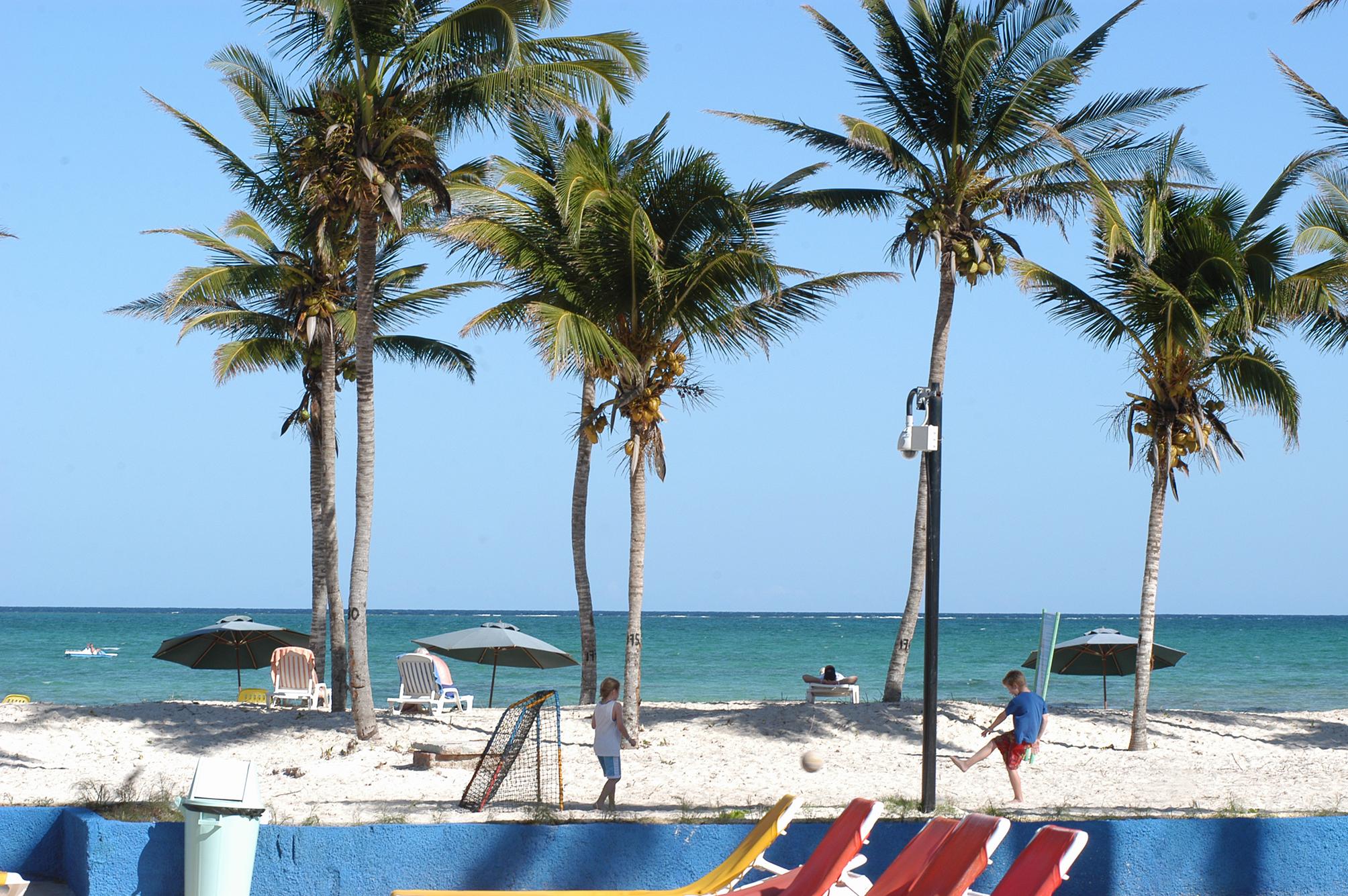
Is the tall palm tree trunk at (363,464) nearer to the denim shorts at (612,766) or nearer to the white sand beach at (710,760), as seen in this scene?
the white sand beach at (710,760)

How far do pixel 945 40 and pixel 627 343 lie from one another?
5622 mm

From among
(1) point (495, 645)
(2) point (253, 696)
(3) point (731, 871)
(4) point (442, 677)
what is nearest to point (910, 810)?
(3) point (731, 871)

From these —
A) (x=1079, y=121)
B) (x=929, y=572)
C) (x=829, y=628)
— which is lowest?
(x=829, y=628)

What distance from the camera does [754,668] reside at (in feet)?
175

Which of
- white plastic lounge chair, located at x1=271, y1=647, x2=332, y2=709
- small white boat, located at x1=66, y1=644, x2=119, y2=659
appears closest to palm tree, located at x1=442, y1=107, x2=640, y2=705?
white plastic lounge chair, located at x1=271, y1=647, x2=332, y2=709

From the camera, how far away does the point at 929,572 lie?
10414mm

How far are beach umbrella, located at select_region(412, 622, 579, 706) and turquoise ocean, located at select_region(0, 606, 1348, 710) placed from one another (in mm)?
6640

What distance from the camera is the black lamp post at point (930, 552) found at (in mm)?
10078

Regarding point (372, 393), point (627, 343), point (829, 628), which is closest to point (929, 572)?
point (627, 343)

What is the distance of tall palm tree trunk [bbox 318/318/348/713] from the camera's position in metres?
16.1

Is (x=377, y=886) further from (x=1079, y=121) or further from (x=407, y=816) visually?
(x=1079, y=121)

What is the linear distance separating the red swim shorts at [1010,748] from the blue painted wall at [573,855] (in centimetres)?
360

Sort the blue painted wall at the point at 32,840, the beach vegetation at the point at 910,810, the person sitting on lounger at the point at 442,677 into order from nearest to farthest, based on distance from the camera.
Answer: the blue painted wall at the point at 32,840
the beach vegetation at the point at 910,810
the person sitting on lounger at the point at 442,677

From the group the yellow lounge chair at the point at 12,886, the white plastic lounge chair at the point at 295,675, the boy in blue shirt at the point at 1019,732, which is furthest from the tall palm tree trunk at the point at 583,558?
the yellow lounge chair at the point at 12,886
